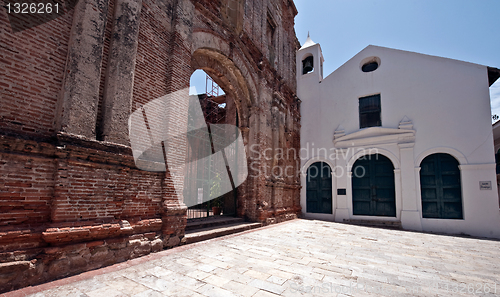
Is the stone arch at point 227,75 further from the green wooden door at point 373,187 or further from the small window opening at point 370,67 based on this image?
the small window opening at point 370,67

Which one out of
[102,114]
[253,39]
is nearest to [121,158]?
[102,114]

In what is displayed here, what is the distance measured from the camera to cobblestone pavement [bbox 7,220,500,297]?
3213 mm

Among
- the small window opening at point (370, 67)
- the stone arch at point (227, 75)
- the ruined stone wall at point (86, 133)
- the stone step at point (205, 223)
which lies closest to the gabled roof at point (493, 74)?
the small window opening at point (370, 67)

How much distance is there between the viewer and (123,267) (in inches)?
154

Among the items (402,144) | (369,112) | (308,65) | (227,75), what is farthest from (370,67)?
(227,75)

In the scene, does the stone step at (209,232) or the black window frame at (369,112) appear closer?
the stone step at (209,232)

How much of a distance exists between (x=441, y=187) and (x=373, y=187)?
2399 millimetres

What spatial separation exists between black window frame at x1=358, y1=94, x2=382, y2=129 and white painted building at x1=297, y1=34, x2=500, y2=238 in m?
0.04

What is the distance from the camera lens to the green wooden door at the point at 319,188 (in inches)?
466

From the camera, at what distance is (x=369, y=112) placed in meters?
11.5

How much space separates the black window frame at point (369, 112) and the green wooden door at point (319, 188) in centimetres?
277

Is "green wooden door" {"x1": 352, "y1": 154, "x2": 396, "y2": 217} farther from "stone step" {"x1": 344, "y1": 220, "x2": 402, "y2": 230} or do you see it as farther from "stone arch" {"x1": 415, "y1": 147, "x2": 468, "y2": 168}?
"stone arch" {"x1": 415, "y1": 147, "x2": 468, "y2": 168}

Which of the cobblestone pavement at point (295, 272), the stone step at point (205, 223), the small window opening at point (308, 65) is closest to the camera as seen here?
the cobblestone pavement at point (295, 272)

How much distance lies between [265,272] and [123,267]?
7.51 ft
